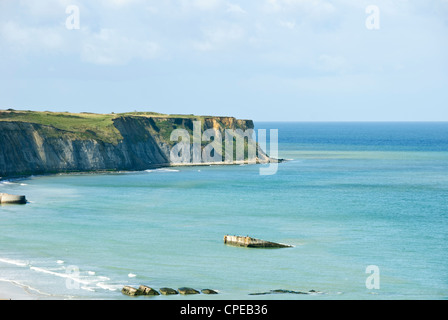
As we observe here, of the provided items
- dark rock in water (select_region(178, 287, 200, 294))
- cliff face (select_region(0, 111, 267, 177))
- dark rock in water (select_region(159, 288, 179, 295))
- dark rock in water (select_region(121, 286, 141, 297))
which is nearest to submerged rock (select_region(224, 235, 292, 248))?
dark rock in water (select_region(178, 287, 200, 294))

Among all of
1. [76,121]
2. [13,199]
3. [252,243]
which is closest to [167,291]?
[252,243]

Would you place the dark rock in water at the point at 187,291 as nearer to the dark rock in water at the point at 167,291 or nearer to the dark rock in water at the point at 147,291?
the dark rock in water at the point at 167,291

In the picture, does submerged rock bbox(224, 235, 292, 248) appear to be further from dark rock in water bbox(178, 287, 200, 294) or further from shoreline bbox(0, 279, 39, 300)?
shoreline bbox(0, 279, 39, 300)

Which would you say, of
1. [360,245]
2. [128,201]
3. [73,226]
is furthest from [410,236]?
[128,201]

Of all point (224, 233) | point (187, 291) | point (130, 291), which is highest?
point (224, 233)

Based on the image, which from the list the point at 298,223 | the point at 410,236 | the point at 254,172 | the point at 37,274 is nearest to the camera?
the point at 37,274

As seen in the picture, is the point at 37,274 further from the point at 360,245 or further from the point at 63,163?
the point at 63,163

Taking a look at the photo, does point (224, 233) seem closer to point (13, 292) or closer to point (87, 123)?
point (13, 292)
